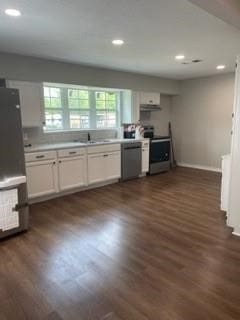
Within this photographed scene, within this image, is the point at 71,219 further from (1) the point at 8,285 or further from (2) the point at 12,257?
(1) the point at 8,285

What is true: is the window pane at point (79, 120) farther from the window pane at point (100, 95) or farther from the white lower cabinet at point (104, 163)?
the white lower cabinet at point (104, 163)

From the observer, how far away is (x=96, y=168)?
184 inches

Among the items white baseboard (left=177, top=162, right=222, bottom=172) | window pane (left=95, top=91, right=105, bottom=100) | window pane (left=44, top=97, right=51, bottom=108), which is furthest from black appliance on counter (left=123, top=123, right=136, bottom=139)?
white baseboard (left=177, top=162, right=222, bottom=172)

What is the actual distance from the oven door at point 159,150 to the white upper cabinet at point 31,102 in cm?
270

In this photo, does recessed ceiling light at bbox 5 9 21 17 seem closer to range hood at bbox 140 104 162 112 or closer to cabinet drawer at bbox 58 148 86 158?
cabinet drawer at bbox 58 148 86 158

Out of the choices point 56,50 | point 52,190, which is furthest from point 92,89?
point 52,190

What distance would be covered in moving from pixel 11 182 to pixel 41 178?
1.17 metres

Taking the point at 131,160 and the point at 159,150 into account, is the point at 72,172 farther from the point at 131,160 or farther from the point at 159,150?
the point at 159,150

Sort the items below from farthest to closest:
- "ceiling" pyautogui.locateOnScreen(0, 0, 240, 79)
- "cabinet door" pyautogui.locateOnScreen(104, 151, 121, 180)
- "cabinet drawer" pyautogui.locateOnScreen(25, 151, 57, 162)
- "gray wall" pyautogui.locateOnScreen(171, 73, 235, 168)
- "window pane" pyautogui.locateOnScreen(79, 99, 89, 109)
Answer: "gray wall" pyautogui.locateOnScreen(171, 73, 235, 168), "window pane" pyautogui.locateOnScreen(79, 99, 89, 109), "cabinet door" pyautogui.locateOnScreen(104, 151, 121, 180), "cabinet drawer" pyautogui.locateOnScreen(25, 151, 57, 162), "ceiling" pyautogui.locateOnScreen(0, 0, 240, 79)

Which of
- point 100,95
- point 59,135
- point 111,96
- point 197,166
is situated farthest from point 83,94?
point 197,166

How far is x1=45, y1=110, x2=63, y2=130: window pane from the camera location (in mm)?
4734

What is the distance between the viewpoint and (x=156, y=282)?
2037 millimetres

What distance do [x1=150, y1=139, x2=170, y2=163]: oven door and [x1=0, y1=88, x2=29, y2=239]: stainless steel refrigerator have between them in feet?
11.3

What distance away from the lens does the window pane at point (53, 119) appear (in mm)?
4734
